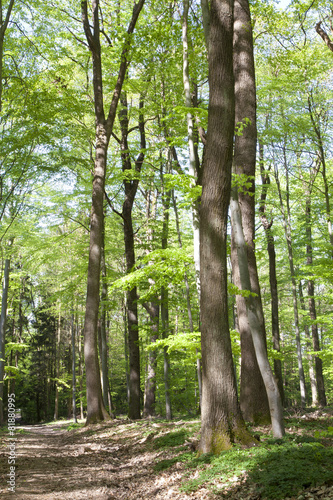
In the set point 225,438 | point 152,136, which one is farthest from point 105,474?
point 152,136

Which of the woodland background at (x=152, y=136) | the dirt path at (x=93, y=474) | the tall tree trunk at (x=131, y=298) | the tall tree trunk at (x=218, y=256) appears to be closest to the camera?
the dirt path at (x=93, y=474)

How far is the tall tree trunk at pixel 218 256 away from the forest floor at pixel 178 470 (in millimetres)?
367

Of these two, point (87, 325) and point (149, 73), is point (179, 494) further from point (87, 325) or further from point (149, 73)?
point (149, 73)

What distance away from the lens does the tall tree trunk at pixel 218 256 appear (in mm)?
4547

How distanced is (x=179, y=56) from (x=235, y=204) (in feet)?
19.2

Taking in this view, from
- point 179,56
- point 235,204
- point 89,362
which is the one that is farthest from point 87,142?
point 235,204

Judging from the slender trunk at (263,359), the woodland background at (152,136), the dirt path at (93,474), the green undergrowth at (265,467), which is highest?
the woodland background at (152,136)

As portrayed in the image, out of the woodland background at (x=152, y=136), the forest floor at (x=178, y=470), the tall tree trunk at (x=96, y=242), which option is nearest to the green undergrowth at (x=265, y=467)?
the forest floor at (x=178, y=470)

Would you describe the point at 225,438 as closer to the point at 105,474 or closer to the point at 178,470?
the point at 178,470

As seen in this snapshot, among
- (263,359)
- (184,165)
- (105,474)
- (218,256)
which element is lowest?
(105,474)

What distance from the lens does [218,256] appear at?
489cm

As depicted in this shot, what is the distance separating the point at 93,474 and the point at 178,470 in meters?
1.38

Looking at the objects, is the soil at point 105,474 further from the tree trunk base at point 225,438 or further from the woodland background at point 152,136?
the woodland background at point 152,136

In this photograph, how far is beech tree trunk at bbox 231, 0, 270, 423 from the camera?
20.4 feet
